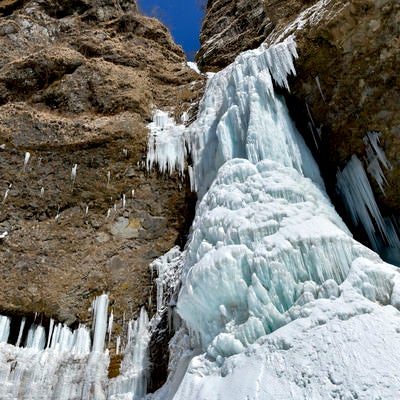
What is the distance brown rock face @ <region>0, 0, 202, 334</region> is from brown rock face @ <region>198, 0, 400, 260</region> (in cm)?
310

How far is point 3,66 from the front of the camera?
41.9ft

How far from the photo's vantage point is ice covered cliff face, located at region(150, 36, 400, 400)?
168 inches

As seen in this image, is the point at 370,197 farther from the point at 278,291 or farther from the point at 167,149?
the point at 167,149

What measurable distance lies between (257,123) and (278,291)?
3.00 m

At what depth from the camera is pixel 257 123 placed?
7082 mm

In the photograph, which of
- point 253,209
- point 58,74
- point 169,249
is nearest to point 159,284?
point 169,249

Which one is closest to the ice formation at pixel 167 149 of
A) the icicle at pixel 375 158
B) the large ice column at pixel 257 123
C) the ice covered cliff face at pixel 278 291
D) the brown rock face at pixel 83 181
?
the brown rock face at pixel 83 181

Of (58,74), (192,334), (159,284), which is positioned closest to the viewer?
(192,334)

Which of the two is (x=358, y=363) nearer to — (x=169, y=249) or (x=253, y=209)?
(x=253, y=209)

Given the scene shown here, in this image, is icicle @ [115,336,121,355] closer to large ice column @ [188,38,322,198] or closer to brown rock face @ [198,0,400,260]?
large ice column @ [188,38,322,198]

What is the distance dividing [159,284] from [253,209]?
9.34 feet

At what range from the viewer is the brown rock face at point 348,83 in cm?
682

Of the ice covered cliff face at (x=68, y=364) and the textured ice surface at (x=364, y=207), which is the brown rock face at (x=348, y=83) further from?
the ice covered cliff face at (x=68, y=364)

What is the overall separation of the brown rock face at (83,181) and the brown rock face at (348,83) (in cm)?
310
